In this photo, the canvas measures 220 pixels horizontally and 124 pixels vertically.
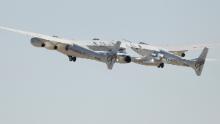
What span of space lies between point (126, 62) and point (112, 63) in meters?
2.80

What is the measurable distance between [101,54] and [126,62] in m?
4.71

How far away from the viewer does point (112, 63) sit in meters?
197

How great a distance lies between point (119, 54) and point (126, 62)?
242 cm

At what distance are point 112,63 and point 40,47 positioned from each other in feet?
44.8

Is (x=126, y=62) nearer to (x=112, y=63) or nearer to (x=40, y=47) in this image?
(x=112, y=63)

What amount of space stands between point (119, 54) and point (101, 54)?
3421 millimetres

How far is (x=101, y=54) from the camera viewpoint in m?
198

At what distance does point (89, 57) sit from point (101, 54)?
2.63 m

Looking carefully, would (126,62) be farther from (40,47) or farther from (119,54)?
(40,47)

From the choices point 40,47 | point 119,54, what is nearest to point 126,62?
point 119,54

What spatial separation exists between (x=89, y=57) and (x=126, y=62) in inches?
273

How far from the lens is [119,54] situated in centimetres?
19950

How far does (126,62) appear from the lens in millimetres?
198000
